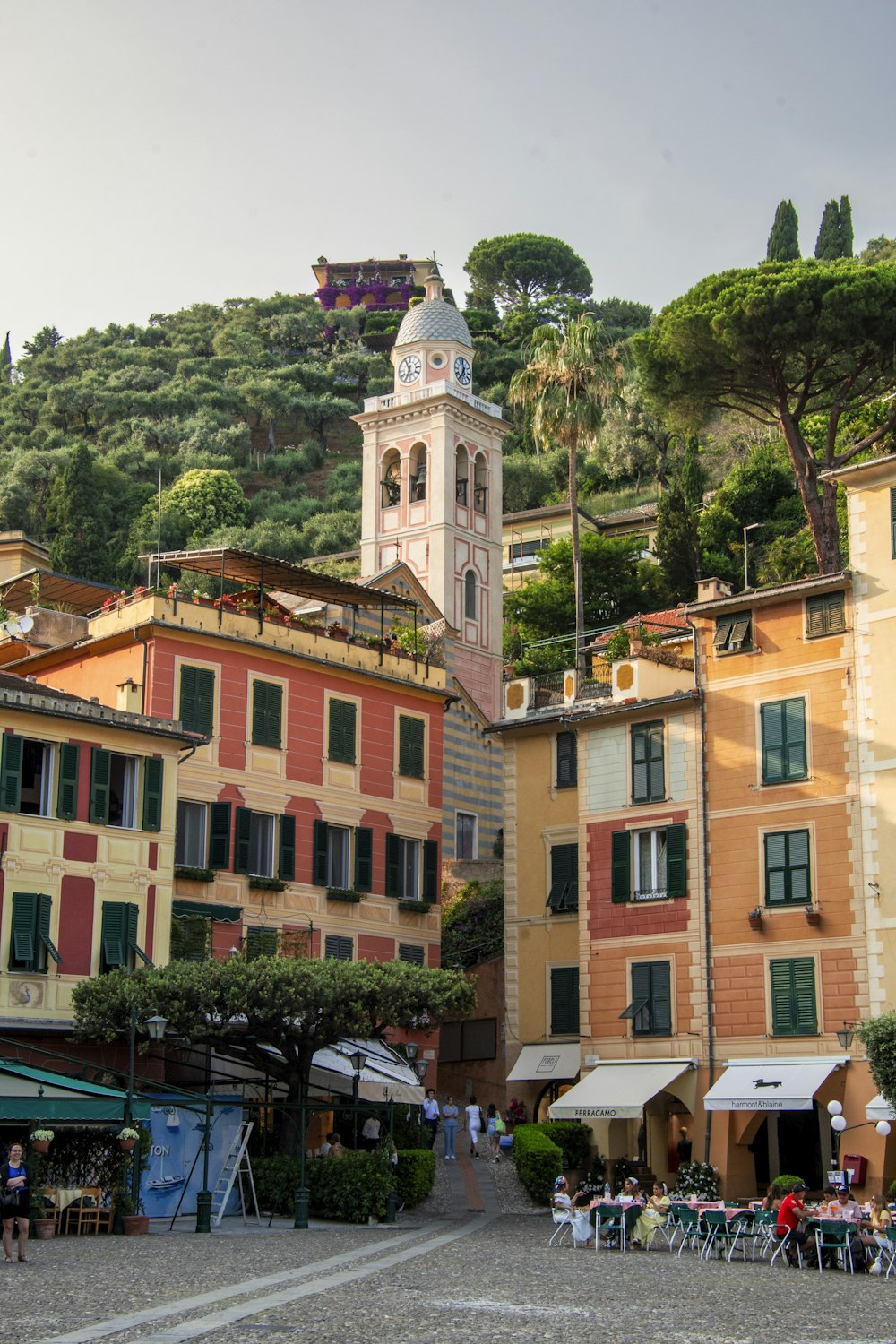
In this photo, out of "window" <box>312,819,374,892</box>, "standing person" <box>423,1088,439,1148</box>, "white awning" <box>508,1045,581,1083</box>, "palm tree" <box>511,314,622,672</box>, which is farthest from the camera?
"palm tree" <box>511,314,622,672</box>

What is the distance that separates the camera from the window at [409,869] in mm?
40875

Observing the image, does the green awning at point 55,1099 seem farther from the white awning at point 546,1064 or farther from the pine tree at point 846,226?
the pine tree at point 846,226

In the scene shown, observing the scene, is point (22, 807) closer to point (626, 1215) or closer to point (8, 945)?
point (8, 945)

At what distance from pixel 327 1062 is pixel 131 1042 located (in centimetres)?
700

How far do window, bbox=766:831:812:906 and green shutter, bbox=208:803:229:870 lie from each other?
11.2 meters

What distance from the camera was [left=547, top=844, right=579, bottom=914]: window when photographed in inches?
1535

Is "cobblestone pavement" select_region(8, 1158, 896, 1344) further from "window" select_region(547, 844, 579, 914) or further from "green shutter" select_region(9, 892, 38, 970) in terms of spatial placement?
"window" select_region(547, 844, 579, 914)

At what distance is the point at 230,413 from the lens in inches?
4756

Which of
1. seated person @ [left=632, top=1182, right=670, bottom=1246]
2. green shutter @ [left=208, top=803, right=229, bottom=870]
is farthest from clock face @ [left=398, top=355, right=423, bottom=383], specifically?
seated person @ [left=632, top=1182, right=670, bottom=1246]

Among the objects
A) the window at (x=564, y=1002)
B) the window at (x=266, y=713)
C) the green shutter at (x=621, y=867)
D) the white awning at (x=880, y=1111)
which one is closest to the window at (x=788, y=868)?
the green shutter at (x=621, y=867)

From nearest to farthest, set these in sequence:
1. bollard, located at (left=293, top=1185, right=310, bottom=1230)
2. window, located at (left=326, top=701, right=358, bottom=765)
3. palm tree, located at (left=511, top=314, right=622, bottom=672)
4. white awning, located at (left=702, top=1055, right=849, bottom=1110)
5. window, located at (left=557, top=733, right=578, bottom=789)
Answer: bollard, located at (left=293, top=1185, right=310, bottom=1230), white awning, located at (left=702, top=1055, right=849, bottom=1110), window, located at (left=557, top=733, right=578, bottom=789), window, located at (left=326, top=701, right=358, bottom=765), palm tree, located at (left=511, top=314, right=622, bottom=672)

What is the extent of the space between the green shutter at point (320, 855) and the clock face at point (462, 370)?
136 feet

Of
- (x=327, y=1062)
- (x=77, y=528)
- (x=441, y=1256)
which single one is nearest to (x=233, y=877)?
(x=327, y=1062)

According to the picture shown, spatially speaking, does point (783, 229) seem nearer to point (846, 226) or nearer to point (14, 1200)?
point (846, 226)
